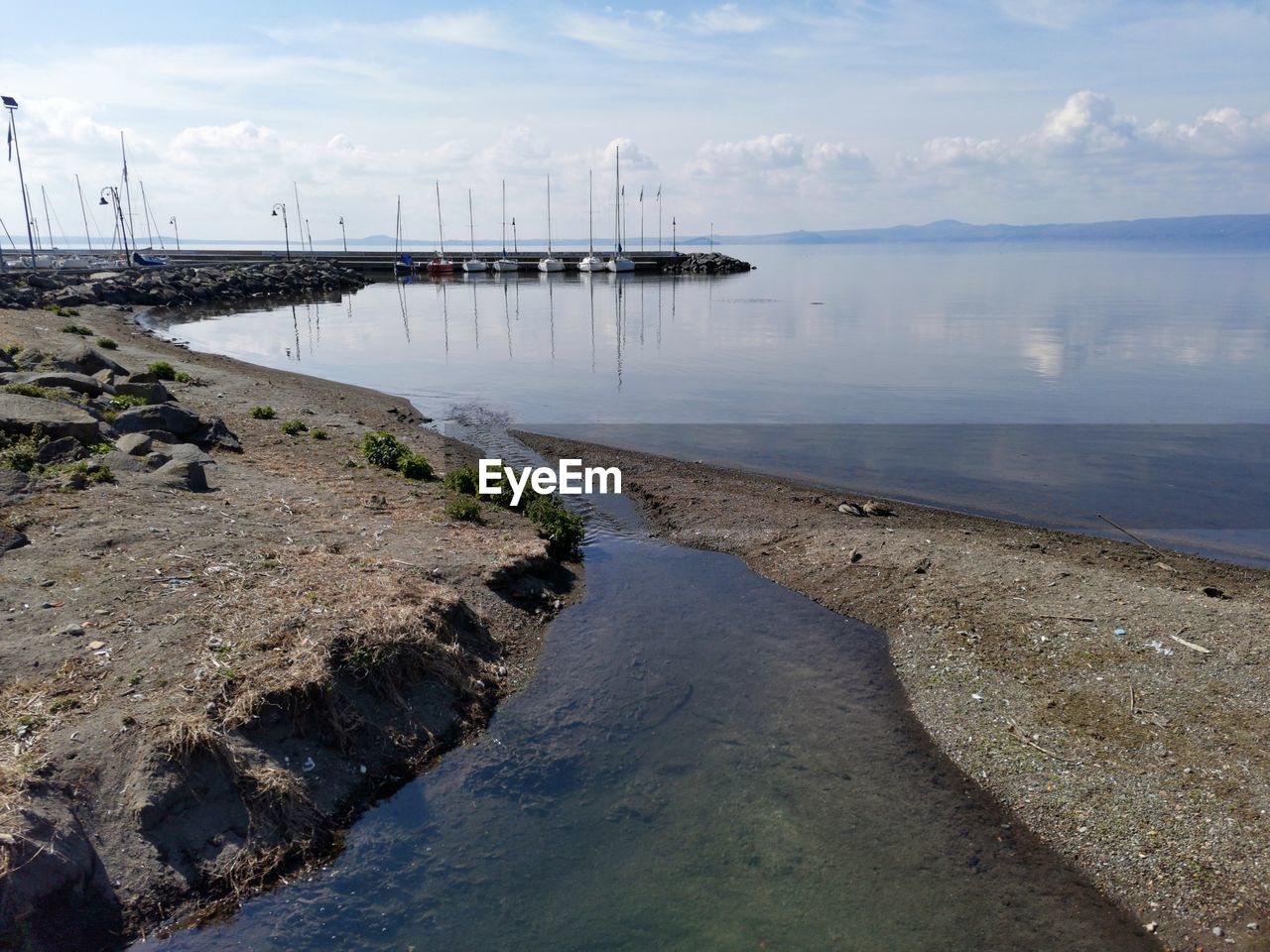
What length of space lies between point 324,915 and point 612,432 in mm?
22506

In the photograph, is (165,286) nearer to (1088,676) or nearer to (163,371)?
(163,371)

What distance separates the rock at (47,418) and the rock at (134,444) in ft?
1.58

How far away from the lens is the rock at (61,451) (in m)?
15.5

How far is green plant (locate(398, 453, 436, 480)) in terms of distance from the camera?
20578mm

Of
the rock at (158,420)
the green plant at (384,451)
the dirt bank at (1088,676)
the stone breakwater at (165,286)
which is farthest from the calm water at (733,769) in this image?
the stone breakwater at (165,286)

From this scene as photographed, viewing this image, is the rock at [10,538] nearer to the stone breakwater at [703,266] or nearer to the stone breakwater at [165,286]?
the stone breakwater at [165,286]

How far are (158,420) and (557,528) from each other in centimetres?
1036

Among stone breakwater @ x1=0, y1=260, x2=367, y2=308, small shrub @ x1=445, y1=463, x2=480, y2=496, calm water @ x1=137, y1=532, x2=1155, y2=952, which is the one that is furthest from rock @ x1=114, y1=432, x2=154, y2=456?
stone breakwater @ x1=0, y1=260, x2=367, y2=308

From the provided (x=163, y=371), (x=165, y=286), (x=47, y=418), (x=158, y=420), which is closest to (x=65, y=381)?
(x=158, y=420)

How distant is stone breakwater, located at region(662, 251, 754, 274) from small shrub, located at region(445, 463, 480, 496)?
13133 centimetres

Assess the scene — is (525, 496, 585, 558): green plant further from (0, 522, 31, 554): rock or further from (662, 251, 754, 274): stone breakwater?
(662, 251, 754, 274): stone breakwater

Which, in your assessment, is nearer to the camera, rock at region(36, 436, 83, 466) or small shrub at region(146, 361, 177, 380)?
rock at region(36, 436, 83, 466)

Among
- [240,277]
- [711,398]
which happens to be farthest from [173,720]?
[240,277]

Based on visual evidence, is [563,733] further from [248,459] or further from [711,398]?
[711,398]
